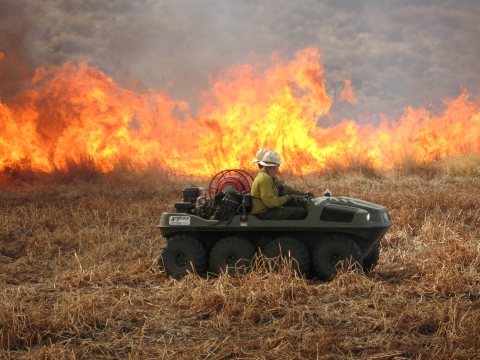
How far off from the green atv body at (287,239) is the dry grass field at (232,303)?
267 millimetres

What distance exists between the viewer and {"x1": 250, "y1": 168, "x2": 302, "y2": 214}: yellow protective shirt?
7922 mm

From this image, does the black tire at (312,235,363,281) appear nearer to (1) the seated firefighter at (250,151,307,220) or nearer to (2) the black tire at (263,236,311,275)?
(2) the black tire at (263,236,311,275)

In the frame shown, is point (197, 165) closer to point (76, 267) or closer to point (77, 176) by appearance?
point (77, 176)

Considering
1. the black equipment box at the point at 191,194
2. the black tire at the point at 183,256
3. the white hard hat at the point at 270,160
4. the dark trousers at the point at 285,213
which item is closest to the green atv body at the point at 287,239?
the black tire at the point at 183,256

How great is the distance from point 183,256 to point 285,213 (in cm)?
155

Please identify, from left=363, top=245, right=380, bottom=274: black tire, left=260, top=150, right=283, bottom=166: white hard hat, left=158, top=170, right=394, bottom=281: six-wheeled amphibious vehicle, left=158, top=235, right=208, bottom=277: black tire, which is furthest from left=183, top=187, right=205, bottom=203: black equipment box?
left=363, top=245, right=380, bottom=274: black tire

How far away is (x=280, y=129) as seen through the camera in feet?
75.8

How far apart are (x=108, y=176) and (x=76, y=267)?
42.4ft

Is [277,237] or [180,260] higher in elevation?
[277,237]

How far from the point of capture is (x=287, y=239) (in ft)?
25.5

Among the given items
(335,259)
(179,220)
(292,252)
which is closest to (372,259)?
(335,259)

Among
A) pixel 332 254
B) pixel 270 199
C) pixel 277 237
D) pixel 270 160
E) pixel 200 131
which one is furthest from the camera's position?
pixel 200 131

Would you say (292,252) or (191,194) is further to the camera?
(191,194)

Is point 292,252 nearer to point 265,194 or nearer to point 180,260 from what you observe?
point 265,194
